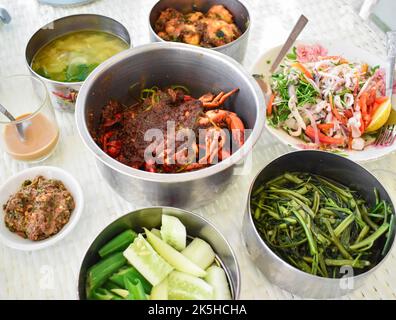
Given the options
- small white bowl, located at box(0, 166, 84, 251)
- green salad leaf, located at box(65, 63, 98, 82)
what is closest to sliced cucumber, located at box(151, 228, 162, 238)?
small white bowl, located at box(0, 166, 84, 251)

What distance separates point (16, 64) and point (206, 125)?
103 cm

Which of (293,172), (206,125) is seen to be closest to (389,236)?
(293,172)

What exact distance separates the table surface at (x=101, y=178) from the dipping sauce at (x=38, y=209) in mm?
91

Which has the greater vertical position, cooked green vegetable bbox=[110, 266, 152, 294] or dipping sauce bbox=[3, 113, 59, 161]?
cooked green vegetable bbox=[110, 266, 152, 294]

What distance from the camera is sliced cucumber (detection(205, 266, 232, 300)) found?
1.12m

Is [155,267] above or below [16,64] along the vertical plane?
above

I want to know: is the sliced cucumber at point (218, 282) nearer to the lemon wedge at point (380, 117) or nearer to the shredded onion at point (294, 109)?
the shredded onion at point (294, 109)

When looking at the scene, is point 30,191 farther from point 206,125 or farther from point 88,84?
point 206,125

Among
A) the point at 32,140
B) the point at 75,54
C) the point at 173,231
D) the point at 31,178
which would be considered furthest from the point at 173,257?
the point at 75,54

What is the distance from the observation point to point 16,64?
183cm

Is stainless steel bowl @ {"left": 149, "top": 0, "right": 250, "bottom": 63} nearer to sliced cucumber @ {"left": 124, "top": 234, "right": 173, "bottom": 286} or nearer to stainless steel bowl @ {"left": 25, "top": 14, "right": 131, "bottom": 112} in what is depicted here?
stainless steel bowl @ {"left": 25, "top": 14, "right": 131, "bottom": 112}

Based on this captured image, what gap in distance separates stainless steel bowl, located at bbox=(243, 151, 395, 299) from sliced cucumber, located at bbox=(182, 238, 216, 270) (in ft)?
0.42

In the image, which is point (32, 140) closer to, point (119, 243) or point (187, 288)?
point (119, 243)
